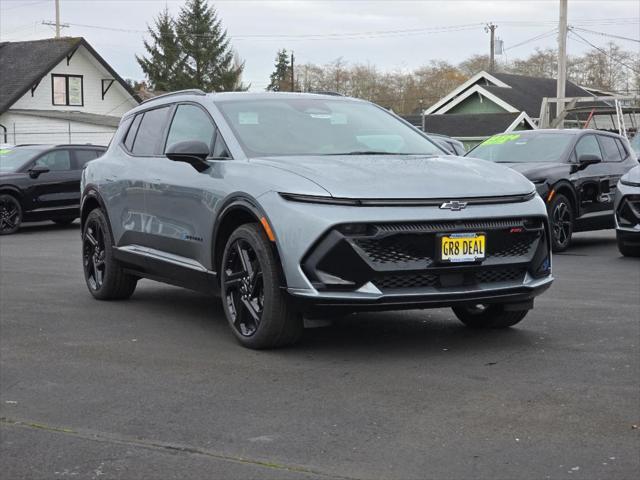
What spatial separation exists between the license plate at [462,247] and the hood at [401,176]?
0.83 feet

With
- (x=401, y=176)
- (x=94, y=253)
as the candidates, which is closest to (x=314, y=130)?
(x=401, y=176)

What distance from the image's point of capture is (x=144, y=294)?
Result: 32.2 feet

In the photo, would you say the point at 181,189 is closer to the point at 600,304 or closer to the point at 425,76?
the point at 600,304

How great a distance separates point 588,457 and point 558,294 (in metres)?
5.13

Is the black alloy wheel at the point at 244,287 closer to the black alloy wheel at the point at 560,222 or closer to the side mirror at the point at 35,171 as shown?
the black alloy wheel at the point at 560,222

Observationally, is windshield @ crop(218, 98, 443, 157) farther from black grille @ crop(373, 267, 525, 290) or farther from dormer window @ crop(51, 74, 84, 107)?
dormer window @ crop(51, 74, 84, 107)

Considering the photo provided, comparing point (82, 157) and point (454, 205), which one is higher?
point (454, 205)

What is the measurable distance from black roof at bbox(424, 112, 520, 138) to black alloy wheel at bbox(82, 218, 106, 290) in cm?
4729

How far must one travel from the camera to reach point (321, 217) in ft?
20.7

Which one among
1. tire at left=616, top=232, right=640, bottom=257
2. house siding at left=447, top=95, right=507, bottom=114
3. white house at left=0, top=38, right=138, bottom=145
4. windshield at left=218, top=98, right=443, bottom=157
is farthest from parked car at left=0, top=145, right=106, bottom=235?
house siding at left=447, top=95, right=507, bottom=114

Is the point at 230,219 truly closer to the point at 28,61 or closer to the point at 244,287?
the point at 244,287

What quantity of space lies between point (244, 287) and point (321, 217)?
902 millimetres

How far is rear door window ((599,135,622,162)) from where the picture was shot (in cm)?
1554

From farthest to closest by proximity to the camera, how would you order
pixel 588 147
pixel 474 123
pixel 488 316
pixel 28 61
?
pixel 474 123, pixel 28 61, pixel 588 147, pixel 488 316
